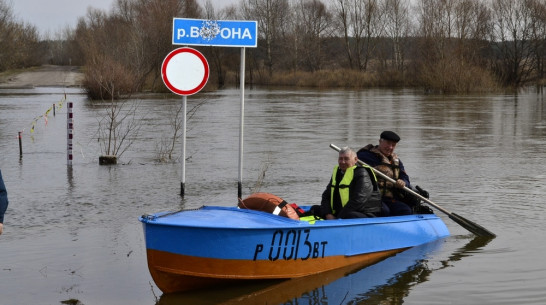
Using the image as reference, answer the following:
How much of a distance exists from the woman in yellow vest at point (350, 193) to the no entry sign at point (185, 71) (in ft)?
10.0

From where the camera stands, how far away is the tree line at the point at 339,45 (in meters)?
52.3

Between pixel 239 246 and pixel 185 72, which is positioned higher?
pixel 185 72

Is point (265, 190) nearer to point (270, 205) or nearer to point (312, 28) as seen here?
point (270, 205)

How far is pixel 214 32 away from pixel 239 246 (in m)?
4.55

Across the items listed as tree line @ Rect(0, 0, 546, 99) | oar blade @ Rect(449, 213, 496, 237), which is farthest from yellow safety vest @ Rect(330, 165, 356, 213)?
tree line @ Rect(0, 0, 546, 99)

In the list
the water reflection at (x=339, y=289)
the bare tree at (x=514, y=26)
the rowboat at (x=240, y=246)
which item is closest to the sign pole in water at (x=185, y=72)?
the rowboat at (x=240, y=246)

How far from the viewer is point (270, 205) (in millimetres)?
7816

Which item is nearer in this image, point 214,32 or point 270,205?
point 270,205

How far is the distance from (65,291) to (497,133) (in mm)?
17922

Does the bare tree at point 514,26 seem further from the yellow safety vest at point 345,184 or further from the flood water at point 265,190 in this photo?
the yellow safety vest at point 345,184

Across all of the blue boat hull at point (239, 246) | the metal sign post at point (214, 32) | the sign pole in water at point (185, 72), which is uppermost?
the metal sign post at point (214, 32)

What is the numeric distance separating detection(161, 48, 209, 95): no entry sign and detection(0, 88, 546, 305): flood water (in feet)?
5.73

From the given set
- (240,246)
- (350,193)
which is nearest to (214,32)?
(350,193)

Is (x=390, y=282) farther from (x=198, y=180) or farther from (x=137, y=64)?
(x=137, y=64)
